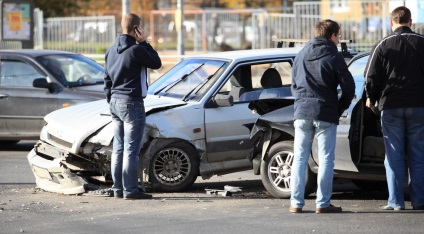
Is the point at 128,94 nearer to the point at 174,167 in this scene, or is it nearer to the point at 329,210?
the point at 174,167

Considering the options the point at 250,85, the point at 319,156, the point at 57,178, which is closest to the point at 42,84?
the point at 57,178

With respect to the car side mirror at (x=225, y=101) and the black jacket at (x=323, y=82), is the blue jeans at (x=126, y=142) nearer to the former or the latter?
the car side mirror at (x=225, y=101)

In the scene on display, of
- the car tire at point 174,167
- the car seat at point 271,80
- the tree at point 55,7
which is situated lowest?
the car tire at point 174,167

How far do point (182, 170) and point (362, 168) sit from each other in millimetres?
2123

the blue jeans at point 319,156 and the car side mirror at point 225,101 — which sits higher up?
the car side mirror at point 225,101

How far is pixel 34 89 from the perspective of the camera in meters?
14.0

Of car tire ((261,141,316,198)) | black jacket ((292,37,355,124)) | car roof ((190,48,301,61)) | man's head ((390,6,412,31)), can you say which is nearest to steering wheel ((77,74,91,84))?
car roof ((190,48,301,61))

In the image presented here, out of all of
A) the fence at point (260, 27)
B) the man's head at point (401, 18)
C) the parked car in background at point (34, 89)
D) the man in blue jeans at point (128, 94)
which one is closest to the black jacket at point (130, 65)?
the man in blue jeans at point (128, 94)

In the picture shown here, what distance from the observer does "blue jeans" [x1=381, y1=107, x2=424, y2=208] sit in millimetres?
8531

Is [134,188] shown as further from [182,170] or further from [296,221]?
[296,221]

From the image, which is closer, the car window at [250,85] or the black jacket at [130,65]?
the black jacket at [130,65]

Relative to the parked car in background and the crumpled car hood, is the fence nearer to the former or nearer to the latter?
the parked car in background

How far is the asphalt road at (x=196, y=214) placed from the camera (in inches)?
308

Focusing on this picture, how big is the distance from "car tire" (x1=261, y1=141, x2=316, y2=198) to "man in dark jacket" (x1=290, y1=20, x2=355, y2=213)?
898 mm
